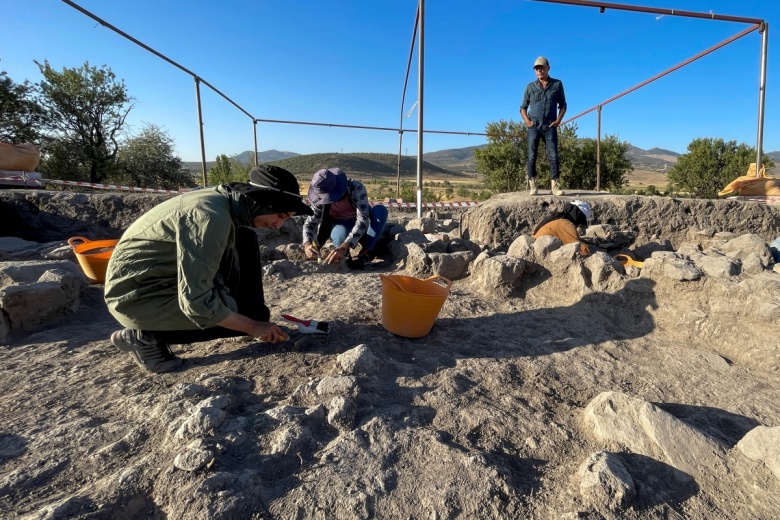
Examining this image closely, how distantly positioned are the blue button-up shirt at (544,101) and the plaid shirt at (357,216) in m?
2.59

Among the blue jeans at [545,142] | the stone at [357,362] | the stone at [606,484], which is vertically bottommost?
the stone at [606,484]

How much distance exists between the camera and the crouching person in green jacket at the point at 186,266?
5.83ft

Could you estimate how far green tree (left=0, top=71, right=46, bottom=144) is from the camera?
17516 millimetres

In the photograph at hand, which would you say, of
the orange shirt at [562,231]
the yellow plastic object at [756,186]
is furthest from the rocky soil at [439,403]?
the yellow plastic object at [756,186]

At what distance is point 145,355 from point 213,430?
0.83 meters

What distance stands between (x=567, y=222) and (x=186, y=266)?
3454 millimetres

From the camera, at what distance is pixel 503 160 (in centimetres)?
1583

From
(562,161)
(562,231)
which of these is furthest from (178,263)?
(562,161)

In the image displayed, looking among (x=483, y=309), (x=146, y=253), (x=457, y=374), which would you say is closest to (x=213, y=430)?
(x=146, y=253)

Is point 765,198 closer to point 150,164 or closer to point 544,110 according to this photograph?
point 544,110

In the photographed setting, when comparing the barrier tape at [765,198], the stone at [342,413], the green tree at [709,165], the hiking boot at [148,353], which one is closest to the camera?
the stone at [342,413]

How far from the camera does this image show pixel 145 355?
2090mm

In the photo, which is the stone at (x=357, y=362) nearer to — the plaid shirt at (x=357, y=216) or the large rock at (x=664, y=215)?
the plaid shirt at (x=357, y=216)

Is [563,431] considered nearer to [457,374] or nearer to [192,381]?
[457,374]
